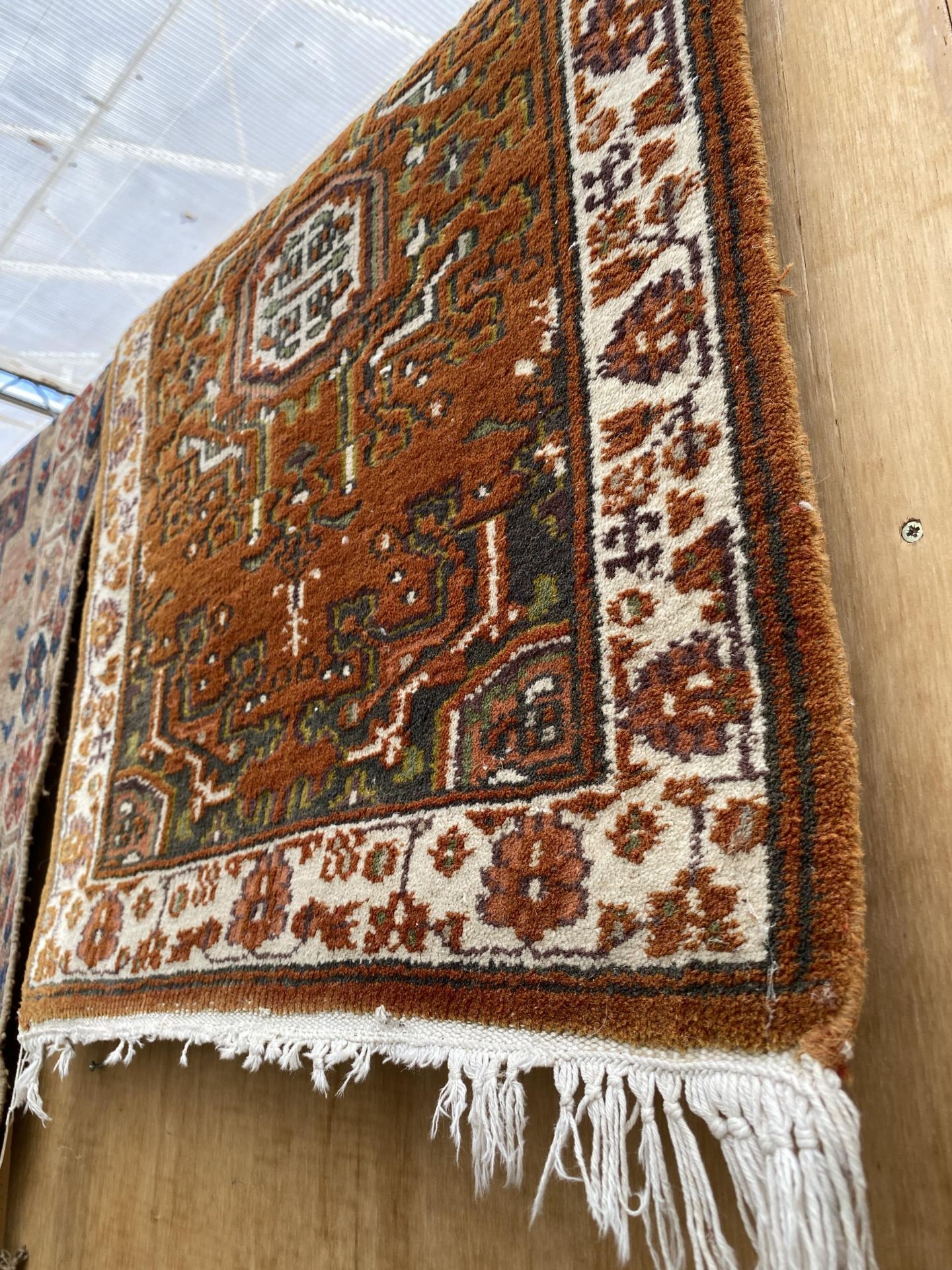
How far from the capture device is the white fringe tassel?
0.50 metres

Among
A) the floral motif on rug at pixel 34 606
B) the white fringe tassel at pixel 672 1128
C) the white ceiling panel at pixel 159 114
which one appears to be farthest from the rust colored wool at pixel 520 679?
the white ceiling panel at pixel 159 114

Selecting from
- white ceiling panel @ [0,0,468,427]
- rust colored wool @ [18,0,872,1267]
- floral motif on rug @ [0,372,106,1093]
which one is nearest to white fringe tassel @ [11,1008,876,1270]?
rust colored wool @ [18,0,872,1267]

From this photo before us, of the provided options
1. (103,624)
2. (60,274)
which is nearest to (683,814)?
(103,624)

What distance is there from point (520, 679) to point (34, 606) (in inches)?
46.8

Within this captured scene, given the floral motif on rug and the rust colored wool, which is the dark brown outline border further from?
the floral motif on rug

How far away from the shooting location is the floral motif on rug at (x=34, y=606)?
139cm

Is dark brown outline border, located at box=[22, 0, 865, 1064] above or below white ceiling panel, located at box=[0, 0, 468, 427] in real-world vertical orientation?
below

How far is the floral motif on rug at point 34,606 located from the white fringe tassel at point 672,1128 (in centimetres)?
77

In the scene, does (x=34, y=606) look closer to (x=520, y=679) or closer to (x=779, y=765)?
(x=520, y=679)

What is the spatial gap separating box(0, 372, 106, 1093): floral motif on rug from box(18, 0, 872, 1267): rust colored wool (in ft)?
0.49

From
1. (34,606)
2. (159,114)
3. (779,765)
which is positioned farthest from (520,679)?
(159,114)

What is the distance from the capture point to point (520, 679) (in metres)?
0.77

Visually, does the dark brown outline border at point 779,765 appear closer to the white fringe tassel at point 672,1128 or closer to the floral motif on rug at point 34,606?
the white fringe tassel at point 672,1128

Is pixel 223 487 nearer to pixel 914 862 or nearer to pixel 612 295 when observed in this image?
pixel 612 295
